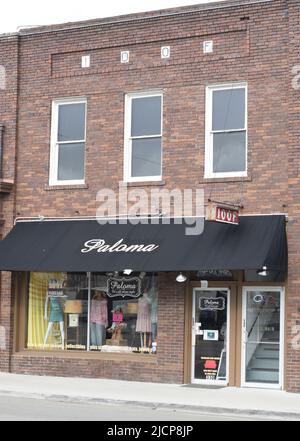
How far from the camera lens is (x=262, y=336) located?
1662 cm

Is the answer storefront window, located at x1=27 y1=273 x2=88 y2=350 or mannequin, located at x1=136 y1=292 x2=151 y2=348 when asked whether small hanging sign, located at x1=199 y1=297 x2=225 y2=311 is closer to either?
mannequin, located at x1=136 y1=292 x2=151 y2=348

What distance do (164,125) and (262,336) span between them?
509 cm

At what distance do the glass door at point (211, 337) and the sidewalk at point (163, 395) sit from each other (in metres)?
0.60

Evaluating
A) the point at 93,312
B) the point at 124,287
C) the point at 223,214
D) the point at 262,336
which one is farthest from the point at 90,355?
the point at 223,214

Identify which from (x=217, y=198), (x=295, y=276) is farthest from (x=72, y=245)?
(x=295, y=276)

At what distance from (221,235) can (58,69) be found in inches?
231

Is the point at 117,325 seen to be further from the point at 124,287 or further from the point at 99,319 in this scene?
the point at 124,287

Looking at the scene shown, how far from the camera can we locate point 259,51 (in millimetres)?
17000

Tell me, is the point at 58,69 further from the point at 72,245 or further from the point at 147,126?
the point at 72,245

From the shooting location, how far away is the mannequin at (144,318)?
17766 mm

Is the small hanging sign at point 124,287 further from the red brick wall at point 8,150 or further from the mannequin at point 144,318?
the red brick wall at point 8,150

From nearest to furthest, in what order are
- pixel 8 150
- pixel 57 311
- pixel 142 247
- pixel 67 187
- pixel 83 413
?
pixel 83 413
pixel 142 247
pixel 67 187
pixel 57 311
pixel 8 150

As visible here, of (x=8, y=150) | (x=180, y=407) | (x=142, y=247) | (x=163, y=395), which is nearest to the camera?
(x=180, y=407)

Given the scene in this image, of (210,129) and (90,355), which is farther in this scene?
(90,355)
